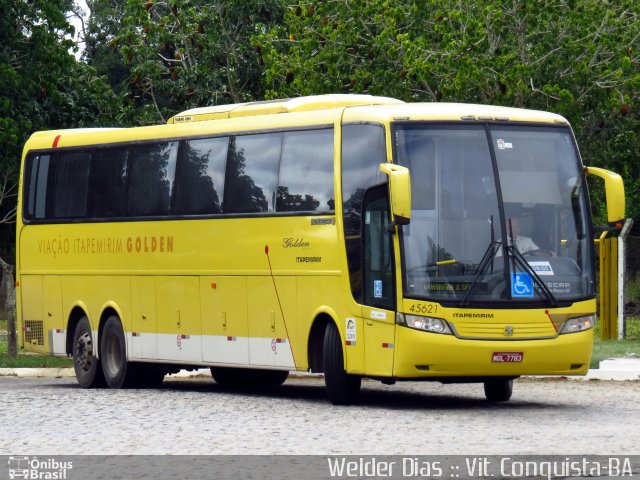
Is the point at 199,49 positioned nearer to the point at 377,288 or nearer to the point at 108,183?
the point at 108,183

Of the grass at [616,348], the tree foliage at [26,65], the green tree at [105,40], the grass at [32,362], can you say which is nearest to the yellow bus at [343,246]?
the grass at [32,362]

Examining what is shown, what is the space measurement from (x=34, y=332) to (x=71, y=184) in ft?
7.92

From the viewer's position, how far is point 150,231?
2042 centimetres

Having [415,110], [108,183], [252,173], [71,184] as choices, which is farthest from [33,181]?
[415,110]

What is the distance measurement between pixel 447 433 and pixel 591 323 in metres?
3.61

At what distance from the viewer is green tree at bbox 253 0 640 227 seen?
3084cm

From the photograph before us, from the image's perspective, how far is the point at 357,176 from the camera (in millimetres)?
16688

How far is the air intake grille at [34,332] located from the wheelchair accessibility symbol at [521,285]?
912 cm

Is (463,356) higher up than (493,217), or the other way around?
(493,217)

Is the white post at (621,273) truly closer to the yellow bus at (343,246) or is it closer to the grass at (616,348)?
the grass at (616,348)

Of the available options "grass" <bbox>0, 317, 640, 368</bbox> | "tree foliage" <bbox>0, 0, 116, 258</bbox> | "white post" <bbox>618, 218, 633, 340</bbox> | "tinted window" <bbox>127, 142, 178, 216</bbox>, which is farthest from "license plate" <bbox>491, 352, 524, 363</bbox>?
"tree foliage" <bbox>0, 0, 116, 258</bbox>

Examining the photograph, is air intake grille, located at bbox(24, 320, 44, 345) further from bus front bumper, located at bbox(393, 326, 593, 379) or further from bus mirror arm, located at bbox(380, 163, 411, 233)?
bus mirror arm, located at bbox(380, 163, 411, 233)

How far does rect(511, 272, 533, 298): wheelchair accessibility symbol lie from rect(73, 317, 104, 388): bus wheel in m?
7.56

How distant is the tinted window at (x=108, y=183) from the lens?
21.1m
